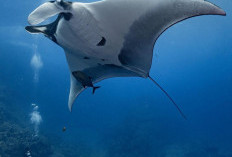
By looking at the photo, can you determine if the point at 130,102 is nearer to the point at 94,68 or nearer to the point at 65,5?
the point at 94,68

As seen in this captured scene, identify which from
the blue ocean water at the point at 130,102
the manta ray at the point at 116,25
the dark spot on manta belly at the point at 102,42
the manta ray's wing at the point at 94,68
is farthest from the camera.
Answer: the blue ocean water at the point at 130,102

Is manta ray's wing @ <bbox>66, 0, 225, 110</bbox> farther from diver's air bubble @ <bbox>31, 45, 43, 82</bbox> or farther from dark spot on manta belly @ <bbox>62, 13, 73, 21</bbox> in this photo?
diver's air bubble @ <bbox>31, 45, 43, 82</bbox>

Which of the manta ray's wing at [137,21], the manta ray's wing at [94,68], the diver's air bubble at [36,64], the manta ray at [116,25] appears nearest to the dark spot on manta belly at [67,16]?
the manta ray at [116,25]

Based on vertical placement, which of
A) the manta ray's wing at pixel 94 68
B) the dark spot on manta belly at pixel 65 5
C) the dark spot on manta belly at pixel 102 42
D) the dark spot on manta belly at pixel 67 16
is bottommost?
the manta ray's wing at pixel 94 68

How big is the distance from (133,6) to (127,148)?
16.8 metres

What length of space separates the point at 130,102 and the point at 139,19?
130ft

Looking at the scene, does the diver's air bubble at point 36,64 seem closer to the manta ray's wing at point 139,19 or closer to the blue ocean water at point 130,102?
the blue ocean water at point 130,102

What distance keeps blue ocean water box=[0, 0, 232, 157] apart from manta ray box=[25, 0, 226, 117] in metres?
10.8

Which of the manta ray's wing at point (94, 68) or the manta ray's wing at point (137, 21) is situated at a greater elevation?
the manta ray's wing at point (137, 21)

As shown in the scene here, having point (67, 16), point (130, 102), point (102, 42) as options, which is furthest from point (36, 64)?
point (67, 16)

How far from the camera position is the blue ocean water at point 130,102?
18.7 m

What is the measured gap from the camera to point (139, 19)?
274cm

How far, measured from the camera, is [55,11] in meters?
2.33

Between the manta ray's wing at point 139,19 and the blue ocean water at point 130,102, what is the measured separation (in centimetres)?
1118
